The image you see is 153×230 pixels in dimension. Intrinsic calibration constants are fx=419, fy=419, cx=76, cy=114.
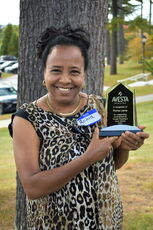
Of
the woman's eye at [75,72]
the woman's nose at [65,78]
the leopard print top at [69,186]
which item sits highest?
the woman's eye at [75,72]

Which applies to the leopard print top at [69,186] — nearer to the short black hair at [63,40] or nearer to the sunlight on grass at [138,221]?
the short black hair at [63,40]

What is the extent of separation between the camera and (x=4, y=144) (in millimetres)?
10031

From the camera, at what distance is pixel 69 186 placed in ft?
6.68

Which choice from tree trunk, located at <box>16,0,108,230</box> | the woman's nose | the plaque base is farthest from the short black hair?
tree trunk, located at <box>16,0,108,230</box>

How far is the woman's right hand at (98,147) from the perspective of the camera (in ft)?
6.45

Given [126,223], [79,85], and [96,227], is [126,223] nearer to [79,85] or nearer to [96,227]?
[96,227]

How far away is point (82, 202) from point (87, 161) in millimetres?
234

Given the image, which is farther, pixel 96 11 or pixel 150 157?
pixel 150 157

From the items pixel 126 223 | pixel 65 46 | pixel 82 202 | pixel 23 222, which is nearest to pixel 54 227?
pixel 82 202

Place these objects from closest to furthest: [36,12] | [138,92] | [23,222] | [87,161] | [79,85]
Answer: [87,161] → [79,85] → [36,12] → [23,222] → [138,92]

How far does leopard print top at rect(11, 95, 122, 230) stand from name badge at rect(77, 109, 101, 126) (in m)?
0.03

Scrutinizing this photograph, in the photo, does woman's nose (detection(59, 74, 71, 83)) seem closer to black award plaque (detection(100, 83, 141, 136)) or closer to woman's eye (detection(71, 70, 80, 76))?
woman's eye (detection(71, 70, 80, 76))

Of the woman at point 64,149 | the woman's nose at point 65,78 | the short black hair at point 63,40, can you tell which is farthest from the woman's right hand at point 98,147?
the short black hair at point 63,40

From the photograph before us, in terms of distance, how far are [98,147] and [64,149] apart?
169 millimetres
